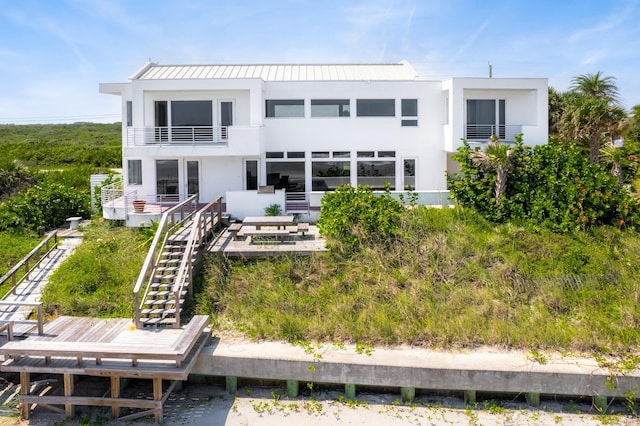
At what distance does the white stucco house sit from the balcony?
0.15 ft

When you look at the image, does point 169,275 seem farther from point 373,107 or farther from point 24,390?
point 373,107

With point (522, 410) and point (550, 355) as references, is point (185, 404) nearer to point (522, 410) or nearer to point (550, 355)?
point (522, 410)

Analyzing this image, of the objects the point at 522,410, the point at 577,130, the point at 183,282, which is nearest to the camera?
the point at 522,410

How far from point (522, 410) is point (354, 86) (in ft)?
47.1

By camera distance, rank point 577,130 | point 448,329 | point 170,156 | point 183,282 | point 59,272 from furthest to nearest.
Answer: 1. point 577,130
2. point 170,156
3. point 59,272
4. point 183,282
5. point 448,329

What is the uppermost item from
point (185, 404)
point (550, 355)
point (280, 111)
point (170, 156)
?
point (280, 111)

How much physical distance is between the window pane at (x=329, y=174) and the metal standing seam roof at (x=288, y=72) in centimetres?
431

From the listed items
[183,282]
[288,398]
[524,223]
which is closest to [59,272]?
[183,282]

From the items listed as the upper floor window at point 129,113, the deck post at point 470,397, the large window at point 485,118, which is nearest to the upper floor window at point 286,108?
the upper floor window at point 129,113

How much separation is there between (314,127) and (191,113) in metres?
5.10

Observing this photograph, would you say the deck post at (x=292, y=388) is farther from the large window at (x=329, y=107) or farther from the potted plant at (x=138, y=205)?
the large window at (x=329, y=107)

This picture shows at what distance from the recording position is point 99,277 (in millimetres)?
14062

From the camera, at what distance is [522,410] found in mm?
10031

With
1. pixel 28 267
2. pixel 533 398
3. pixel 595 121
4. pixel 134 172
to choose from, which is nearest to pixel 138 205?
pixel 134 172
